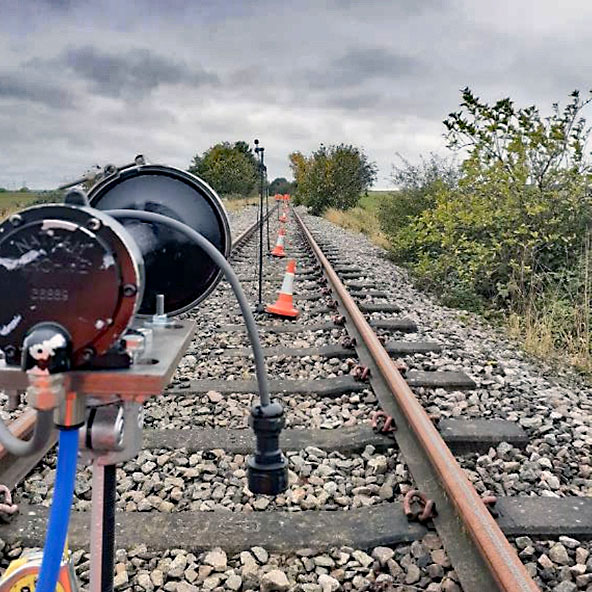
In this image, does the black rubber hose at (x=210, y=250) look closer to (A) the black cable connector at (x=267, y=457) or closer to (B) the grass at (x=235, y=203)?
(A) the black cable connector at (x=267, y=457)

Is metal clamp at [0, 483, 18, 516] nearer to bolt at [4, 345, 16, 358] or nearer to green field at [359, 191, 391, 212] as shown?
bolt at [4, 345, 16, 358]

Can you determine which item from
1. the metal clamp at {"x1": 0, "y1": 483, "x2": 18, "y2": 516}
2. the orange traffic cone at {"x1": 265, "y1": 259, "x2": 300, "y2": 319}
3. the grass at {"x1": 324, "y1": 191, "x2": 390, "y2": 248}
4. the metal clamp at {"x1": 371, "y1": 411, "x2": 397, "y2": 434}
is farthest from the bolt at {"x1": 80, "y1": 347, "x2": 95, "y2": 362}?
A: the grass at {"x1": 324, "y1": 191, "x2": 390, "y2": 248}

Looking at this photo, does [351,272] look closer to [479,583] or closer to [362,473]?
[362,473]

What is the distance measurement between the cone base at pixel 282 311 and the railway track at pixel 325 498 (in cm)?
188

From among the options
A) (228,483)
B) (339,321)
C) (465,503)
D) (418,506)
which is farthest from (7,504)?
(339,321)

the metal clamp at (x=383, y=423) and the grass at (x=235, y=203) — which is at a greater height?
the grass at (x=235, y=203)

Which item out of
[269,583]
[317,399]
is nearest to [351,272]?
[317,399]

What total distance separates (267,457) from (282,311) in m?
5.09

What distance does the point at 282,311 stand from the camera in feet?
21.6

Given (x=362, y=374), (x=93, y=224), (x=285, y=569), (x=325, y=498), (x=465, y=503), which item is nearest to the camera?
(x=93, y=224)

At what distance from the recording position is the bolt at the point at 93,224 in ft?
3.71

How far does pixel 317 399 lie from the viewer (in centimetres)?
416

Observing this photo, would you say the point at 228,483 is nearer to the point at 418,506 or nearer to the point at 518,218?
the point at 418,506

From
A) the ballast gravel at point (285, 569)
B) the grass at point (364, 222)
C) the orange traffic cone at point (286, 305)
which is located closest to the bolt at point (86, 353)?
the ballast gravel at point (285, 569)
